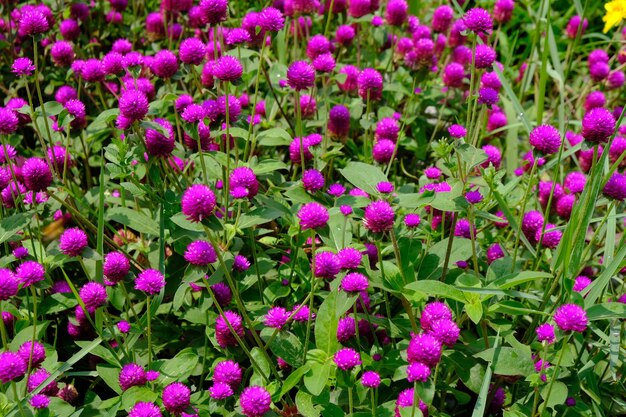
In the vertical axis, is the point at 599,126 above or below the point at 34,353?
above

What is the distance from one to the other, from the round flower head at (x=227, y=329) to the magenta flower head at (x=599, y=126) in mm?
988

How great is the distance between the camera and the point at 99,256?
1911 millimetres

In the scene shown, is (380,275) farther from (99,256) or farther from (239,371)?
(99,256)

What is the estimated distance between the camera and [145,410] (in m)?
1.68

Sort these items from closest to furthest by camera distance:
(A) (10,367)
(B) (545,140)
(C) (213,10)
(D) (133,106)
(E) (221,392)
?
(A) (10,367) < (E) (221,392) < (B) (545,140) < (D) (133,106) < (C) (213,10)

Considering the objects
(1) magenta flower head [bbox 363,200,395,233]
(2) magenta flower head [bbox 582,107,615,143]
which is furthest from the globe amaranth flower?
(2) magenta flower head [bbox 582,107,615,143]

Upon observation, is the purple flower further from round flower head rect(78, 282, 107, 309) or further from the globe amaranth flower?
the globe amaranth flower

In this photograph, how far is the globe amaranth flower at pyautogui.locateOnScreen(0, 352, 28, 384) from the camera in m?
1.63

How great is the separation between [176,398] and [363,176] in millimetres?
717

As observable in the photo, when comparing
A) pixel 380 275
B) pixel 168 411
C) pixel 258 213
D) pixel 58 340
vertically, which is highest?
pixel 258 213

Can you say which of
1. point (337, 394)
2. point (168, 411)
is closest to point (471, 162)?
point (337, 394)

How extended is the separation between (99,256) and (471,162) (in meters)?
0.98

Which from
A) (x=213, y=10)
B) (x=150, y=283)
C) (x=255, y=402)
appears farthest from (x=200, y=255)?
(x=213, y=10)

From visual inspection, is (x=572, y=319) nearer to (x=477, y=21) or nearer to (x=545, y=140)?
(x=545, y=140)
